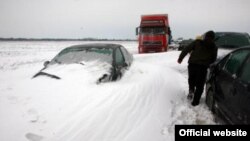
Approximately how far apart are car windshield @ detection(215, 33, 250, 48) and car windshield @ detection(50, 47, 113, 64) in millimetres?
5681

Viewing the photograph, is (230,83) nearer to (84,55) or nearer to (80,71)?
(80,71)

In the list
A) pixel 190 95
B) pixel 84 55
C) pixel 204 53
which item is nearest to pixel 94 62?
pixel 84 55

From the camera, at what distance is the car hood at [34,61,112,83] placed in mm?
5551

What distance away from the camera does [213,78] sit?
5.68 meters

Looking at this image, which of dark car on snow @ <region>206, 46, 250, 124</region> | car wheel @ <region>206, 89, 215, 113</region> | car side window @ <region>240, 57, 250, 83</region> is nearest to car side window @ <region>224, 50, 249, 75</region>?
dark car on snow @ <region>206, 46, 250, 124</region>

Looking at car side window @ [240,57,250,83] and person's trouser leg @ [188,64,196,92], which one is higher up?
car side window @ [240,57,250,83]

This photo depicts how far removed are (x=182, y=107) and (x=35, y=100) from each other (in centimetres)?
331

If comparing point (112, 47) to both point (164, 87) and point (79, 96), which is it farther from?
point (79, 96)

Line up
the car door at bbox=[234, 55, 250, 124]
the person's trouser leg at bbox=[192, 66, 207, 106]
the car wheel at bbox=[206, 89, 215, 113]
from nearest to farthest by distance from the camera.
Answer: the car door at bbox=[234, 55, 250, 124], the car wheel at bbox=[206, 89, 215, 113], the person's trouser leg at bbox=[192, 66, 207, 106]

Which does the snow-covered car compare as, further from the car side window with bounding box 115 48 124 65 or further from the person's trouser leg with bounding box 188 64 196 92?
the person's trouser leg with bounding box 188 64 196 92

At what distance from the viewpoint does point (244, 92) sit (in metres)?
3.61

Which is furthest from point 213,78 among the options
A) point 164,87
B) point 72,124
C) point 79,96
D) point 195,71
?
point 72,124

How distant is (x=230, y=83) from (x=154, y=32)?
18.2 metres

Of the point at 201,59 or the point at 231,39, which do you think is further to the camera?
the point at 231,39
